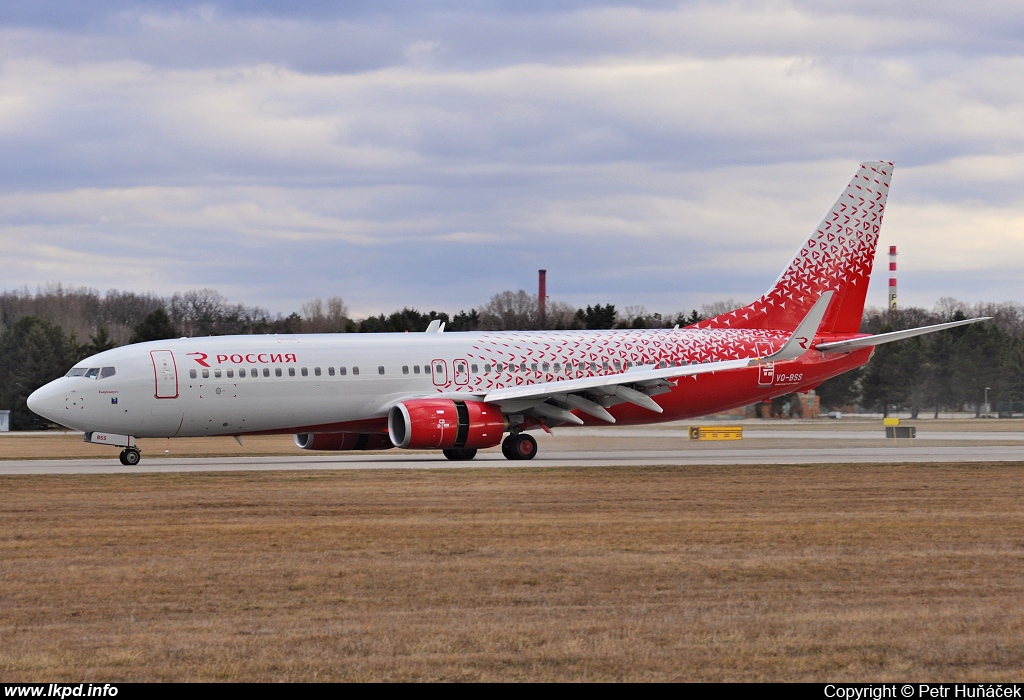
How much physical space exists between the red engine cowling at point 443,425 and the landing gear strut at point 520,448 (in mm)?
809

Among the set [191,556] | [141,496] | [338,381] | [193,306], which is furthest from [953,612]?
[193,306]

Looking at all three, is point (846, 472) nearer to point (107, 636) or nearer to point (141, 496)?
point (141, 496)

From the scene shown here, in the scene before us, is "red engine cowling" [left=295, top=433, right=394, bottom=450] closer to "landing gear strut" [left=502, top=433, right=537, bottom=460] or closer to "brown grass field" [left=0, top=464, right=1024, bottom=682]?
"landing gear strut" [left=502, top=433, right=537, bottom=460]

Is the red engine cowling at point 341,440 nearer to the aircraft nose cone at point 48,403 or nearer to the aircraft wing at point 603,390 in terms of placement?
the aircraft wing at point 603,390

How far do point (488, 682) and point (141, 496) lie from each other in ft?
53.0

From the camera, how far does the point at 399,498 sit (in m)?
23.1

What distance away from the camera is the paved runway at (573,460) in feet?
105

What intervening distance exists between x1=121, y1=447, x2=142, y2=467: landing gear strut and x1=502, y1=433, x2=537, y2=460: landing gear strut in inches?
398

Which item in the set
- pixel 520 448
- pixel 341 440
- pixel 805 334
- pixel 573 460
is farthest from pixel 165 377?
pixel 805 334

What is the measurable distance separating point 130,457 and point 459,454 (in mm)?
9081

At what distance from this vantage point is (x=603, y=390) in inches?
1412

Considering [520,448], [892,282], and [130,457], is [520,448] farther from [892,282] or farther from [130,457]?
[892,282]

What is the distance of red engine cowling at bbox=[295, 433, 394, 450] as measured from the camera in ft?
120

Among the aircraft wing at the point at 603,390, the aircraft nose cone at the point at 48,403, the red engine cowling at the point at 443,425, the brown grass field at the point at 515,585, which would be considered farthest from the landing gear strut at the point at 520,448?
the aircraft nose cone at the point at 48,403
